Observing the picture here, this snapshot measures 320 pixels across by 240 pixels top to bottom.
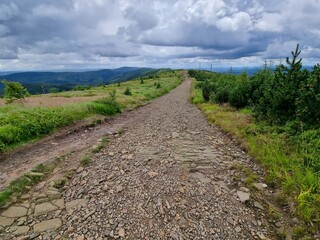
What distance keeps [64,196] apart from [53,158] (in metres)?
2.91

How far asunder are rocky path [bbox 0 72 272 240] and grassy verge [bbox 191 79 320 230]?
0.66 m

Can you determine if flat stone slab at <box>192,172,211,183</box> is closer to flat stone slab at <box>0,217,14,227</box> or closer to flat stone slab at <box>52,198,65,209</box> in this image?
flat stone slab at <box>52,198,65,209</box>

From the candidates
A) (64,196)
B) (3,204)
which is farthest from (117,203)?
(3,204)

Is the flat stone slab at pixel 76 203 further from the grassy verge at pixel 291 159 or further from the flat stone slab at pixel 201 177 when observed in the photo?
the grassy verge at pixel 291 159

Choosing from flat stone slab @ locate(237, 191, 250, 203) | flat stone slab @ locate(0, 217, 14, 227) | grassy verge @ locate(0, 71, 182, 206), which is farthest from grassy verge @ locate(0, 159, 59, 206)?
flat stone slab @ locate(237, 191, 250, 203)

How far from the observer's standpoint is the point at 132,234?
15.1 ft

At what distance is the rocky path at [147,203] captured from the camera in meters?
4.72

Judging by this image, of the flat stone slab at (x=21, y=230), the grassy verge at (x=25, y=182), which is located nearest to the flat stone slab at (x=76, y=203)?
the flat stone slab at (x=21, y=230)

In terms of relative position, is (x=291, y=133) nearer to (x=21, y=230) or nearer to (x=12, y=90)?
(x=21, y=230)

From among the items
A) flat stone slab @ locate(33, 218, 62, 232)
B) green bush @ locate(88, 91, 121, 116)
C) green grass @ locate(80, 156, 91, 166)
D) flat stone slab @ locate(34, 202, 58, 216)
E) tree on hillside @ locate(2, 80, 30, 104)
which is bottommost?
green bush @ locate(88, 91, 121, 116)

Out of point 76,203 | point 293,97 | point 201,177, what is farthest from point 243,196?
point 293,97

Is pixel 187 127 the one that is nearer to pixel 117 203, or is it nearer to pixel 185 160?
pixel 185 160

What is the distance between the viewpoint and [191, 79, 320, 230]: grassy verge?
524 cm

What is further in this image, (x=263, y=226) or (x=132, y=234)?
(x=263, y=226)
